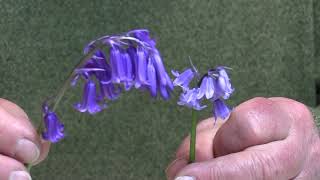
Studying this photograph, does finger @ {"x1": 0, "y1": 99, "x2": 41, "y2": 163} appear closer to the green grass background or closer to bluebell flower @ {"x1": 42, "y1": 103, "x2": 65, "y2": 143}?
bluebell flower @ {"x1": 42, "y1": 103, "x2": 65, "y2": 143}

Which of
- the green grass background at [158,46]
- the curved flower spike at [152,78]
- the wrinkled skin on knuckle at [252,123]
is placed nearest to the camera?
the curved flower spike at [152,78]

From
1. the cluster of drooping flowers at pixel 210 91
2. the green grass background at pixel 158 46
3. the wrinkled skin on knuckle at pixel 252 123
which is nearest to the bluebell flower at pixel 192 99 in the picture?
the cluster of drooping flowers at pixel 210 91

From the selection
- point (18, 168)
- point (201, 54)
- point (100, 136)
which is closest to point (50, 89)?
point (100, 136)

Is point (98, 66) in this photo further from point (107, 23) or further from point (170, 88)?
point (107, 23)

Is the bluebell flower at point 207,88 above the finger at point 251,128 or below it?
above

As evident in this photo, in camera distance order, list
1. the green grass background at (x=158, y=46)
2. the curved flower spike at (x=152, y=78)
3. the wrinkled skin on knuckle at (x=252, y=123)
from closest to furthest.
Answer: the curved flower spike at (x=152, y=78) < the wrinkled skin on knuckle at (x=252, y=123) < the green grass background at (x=158, y=46)

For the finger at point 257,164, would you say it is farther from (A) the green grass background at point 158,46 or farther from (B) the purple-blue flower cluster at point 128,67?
(A) the green grass background at point 158,46

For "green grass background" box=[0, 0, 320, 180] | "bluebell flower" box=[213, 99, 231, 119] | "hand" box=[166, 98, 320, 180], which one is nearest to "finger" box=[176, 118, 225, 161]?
"hand" box=[166, 98, 320, 180]
